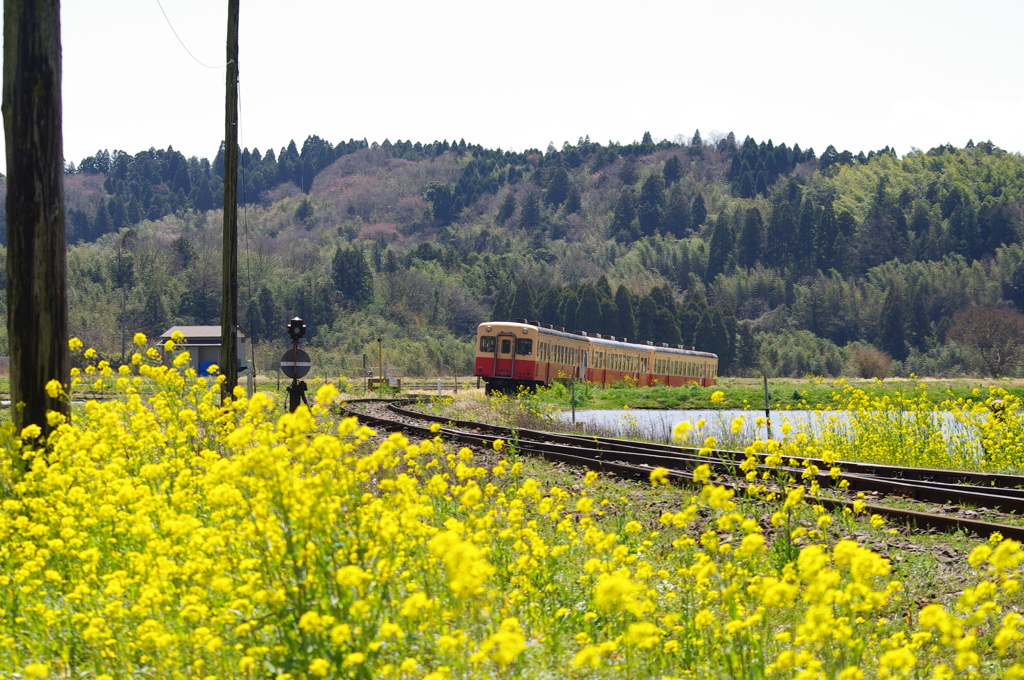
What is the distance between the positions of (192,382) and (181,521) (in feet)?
14.4

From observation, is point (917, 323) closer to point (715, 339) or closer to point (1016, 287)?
point (1016, 287)

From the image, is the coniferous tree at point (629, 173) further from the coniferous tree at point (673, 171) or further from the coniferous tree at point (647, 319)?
the coniferous tree at point (647, 319)

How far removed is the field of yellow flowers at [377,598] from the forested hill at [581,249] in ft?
34.9

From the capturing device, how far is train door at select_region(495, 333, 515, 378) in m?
29.8

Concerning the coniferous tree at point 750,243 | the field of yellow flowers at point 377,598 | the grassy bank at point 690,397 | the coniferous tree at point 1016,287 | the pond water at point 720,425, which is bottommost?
the grassy bank at point 690,397

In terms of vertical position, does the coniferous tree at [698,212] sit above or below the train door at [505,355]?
above

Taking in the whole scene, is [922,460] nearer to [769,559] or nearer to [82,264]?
[769,559]

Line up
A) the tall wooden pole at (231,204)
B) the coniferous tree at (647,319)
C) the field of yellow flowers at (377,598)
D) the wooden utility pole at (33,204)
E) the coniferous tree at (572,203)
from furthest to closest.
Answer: the coniferous tree at (572,203) < the coniferous tree at (647,319) < the tall wooden pole at (231,204) < the wooden utility pole at (33,204) < the field of yellow flowers at (377,598)

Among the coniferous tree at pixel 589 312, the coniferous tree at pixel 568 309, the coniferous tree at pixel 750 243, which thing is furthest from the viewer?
the coniferous tree at pixel 750 243

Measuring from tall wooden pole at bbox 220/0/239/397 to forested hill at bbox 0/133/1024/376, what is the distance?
76.9 inches

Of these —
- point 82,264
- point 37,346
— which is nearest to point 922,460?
point 37,346

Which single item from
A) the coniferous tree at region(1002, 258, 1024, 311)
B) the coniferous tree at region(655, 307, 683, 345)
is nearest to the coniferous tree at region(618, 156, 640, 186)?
the coniferous tree at region(1002, 258, 1024, 311)

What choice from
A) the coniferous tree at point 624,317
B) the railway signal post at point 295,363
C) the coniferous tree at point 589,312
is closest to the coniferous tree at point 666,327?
the coniferous tree at point 624,317

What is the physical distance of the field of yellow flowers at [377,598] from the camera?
318 cm
